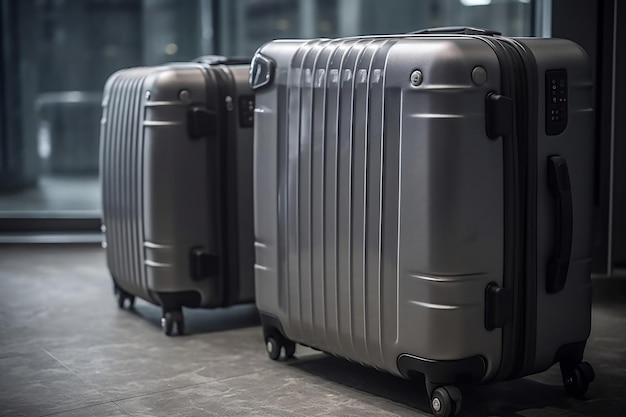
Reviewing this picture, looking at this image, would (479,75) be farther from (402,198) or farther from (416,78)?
(402,198)

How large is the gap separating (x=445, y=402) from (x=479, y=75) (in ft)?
2.20

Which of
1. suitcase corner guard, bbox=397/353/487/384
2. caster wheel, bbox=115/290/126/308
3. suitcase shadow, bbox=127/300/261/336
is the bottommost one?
suitcase shadow, bbox=127/300/261/336

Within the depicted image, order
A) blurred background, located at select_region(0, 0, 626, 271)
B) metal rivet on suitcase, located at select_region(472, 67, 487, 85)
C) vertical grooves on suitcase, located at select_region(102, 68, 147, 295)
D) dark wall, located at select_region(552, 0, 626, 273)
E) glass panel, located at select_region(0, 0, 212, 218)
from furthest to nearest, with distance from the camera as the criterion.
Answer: glass panel, located at select_region(0, 0, 212, 218) → blurred background, located at select_region(0, 0, 626, 271) → dark wall, located at select_region(552, 0, 626, 273) → vertical grooves on suitcase, located at select_region(102, 68, 147, 295) → metal rivet on suitcase, located at select_region(472, 67, 487, 85)

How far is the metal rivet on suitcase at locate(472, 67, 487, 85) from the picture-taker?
191cm

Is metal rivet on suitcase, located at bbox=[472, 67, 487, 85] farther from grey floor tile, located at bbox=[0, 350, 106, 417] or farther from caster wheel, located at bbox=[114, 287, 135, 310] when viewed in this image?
caster wheel, located at bbox=[114, 287, 135, 310]

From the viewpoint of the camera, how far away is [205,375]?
240 centimetres

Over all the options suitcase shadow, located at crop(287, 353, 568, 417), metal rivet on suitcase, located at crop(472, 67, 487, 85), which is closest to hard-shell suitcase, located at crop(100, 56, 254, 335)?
suitcase shadow, located at crop(287, 353, 568, 417)

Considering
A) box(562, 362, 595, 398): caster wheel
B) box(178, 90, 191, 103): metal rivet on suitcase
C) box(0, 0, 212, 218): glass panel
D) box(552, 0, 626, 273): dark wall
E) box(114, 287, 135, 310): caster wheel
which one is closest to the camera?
box(562, 362, 595, 398): caster wheel

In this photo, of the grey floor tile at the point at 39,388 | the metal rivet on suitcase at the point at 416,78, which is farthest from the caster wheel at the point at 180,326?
the metal rivet on suitcase at the point at 416,78

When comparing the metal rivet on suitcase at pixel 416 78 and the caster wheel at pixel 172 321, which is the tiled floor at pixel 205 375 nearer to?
the caster wheel at pixel 172 321

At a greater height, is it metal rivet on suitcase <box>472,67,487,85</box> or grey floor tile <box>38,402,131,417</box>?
metal rivet on suitcase <box>472,67,487,85</box>

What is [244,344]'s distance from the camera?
2.71m

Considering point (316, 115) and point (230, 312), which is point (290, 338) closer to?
point (316, 115)

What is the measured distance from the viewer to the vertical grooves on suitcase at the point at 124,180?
288 cm
